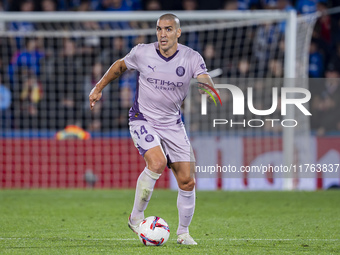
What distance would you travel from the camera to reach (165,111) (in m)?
6.45

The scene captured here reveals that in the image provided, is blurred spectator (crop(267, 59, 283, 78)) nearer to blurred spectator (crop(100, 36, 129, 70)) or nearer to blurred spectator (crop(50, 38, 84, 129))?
blurred spectator (crop(100, 36, 129, 70))

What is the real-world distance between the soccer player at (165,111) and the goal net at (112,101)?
18.0ft

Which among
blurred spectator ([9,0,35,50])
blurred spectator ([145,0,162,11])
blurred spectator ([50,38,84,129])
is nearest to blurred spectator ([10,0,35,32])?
blurred spectator ([9,0,35,50])

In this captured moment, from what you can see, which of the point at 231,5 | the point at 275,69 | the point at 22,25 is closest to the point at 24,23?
the point at 22,25

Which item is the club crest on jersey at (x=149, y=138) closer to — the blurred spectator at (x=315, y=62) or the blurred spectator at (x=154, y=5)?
Result: the blurred spectator at (x=315, y=62)

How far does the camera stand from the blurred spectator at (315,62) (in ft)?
48.4

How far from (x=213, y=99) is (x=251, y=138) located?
20.0 feet

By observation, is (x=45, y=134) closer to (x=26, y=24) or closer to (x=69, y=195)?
(x=69, y=195)

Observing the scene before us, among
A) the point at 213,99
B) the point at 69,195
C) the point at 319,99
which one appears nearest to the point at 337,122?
the point at 319,99

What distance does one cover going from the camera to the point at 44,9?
51.8 feet

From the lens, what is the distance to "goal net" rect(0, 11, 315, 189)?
481 inches

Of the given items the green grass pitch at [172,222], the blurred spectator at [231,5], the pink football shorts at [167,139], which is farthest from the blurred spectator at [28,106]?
the pink football shorts at [167,139]

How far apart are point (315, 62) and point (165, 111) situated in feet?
29.4

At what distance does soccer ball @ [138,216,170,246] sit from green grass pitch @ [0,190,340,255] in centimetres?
9
